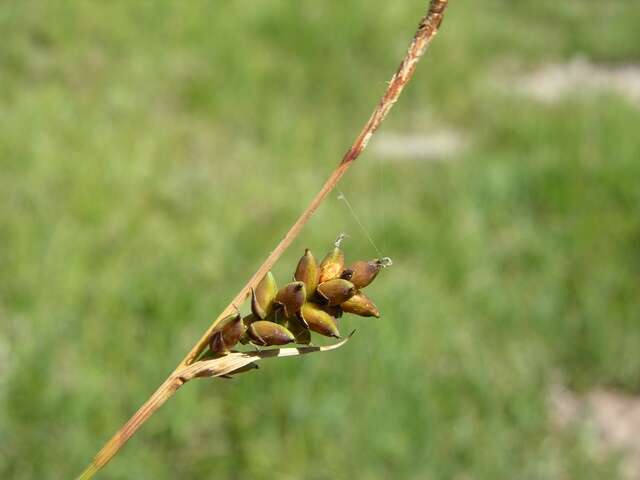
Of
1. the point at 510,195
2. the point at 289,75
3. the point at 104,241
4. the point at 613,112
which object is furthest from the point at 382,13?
the point at 104,241

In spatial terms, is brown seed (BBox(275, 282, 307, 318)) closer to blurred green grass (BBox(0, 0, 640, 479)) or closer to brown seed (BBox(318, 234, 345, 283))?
brown seed (BBox(318, 234, 345, 283))

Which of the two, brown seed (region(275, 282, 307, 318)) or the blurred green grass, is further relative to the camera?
the blurred green grass

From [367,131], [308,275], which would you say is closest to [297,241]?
[308,275]

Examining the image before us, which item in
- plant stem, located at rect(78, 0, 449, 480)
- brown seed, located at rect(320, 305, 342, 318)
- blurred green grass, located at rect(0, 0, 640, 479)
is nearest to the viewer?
plant stem, located at rect(78, 0, 449, 480)

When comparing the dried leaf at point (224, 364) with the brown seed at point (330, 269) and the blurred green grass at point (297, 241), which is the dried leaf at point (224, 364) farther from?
the blurred green grass at point (297, 241)

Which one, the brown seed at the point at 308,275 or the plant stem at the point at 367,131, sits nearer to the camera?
the plant stem at the point at 367,131

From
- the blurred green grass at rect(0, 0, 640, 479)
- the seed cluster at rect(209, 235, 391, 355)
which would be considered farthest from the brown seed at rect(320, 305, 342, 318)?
the blurred green grass at rect(0, 0, 640, 479)

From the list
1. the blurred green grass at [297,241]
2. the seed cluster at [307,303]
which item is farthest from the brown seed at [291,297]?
→ the blurred green grass at [297,241]
